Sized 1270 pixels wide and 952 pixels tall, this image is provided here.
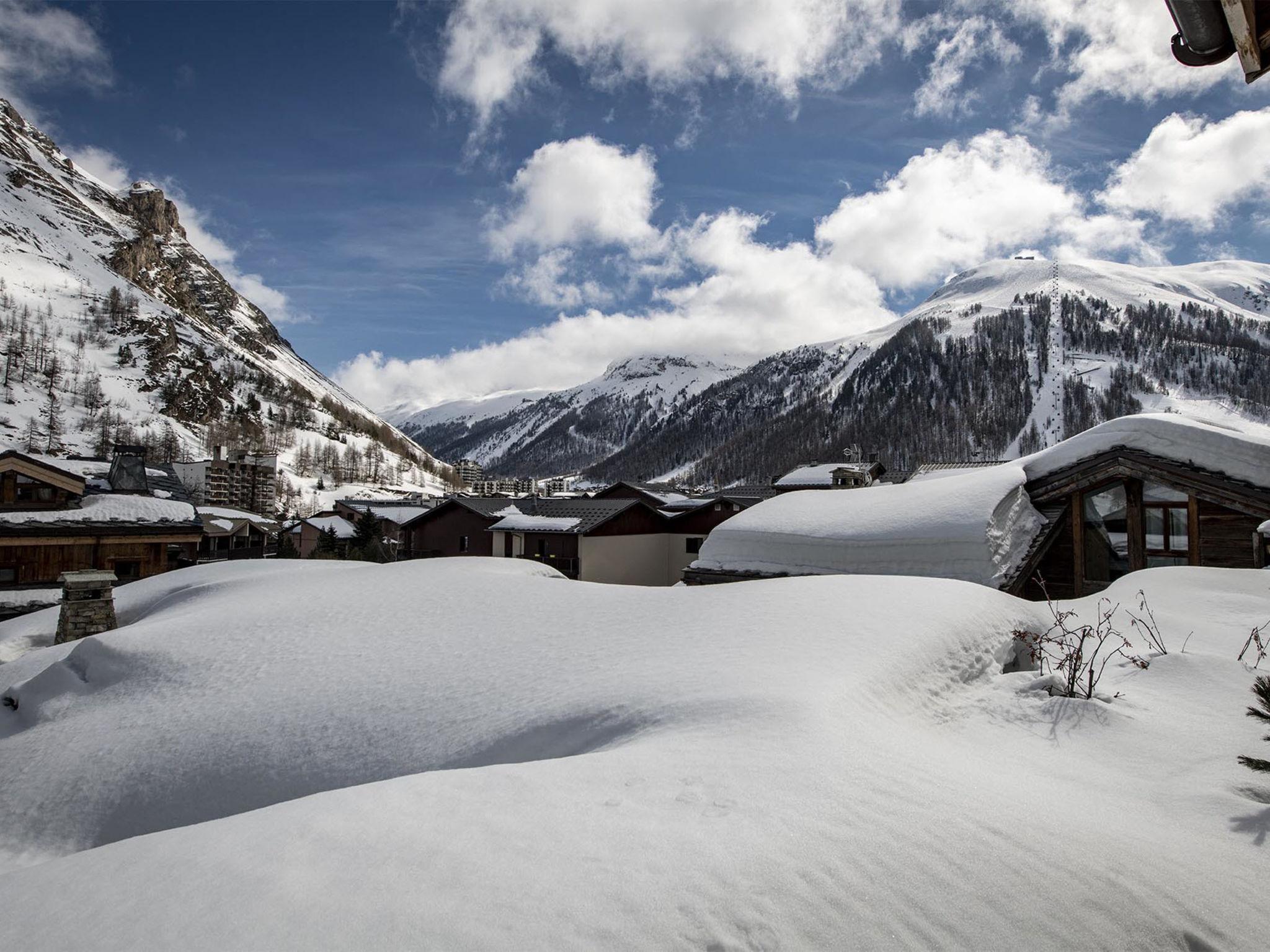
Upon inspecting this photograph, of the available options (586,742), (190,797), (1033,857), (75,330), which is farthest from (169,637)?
(75,330)

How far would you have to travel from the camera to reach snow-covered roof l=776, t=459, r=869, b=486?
5400 centimetres

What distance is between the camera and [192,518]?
69.3ft

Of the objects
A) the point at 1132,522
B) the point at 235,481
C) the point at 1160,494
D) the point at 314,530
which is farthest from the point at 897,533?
the point at 235,481

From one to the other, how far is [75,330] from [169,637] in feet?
565

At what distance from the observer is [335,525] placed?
184ft

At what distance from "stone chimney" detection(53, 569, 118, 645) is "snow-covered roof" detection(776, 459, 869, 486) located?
48861mm

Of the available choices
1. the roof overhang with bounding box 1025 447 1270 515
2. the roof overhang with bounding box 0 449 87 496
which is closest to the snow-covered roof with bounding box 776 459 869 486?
the roof overhang with bounding box 1025 447 1270 515

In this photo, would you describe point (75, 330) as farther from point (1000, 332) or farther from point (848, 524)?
point (1000, 332)

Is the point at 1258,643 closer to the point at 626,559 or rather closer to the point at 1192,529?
the point at 1192,529

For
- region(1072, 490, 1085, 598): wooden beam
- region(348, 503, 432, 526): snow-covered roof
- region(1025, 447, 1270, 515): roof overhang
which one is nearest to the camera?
region(1025, 447, 1270, 515): roof overhang

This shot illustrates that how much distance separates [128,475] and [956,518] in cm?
3009

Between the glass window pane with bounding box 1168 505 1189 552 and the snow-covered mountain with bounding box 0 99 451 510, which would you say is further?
the snow-covered mountain with bounding box 0 99 451 510

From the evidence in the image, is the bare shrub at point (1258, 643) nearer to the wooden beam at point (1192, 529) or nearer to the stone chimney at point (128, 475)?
the wooden beam at point (1192, 529)

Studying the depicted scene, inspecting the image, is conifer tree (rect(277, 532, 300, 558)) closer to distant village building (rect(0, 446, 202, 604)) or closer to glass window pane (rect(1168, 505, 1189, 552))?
distant village building (rect(0, 446, 202, 604))
